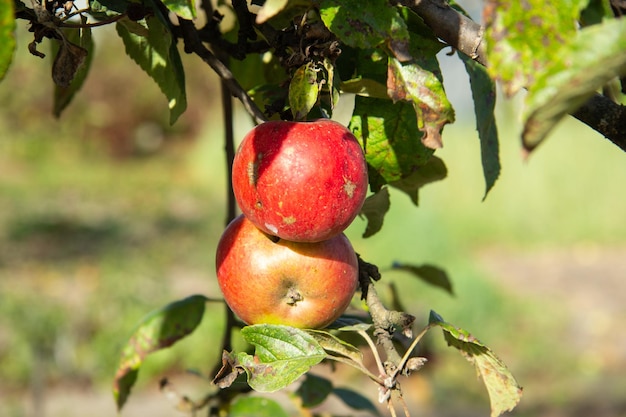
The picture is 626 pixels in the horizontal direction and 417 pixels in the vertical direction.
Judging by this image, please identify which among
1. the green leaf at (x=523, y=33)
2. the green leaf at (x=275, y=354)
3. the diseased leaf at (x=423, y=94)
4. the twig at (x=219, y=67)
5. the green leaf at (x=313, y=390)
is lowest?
the green leaf at (x=313, y=390)

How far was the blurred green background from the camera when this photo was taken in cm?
332

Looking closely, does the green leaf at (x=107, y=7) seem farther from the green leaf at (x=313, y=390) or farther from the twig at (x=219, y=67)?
the green leaf at (x=313, y=390)

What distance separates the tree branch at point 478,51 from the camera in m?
0.48

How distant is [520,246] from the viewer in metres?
6.16

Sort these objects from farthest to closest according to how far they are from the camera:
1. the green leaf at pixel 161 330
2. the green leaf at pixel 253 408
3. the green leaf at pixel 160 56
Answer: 1. the green leaf at pixel 253 408
2. the green leaf at pixel 161 330
3. the green leaf at pixel 160 56

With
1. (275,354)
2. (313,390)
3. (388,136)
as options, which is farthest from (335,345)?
(313,390)

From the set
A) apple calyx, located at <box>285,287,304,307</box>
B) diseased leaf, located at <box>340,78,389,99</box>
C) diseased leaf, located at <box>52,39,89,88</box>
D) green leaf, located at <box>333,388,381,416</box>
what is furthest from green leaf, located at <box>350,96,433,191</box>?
green leaf, located at <box>333,388,381,416</box>

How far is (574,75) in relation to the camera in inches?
11.9

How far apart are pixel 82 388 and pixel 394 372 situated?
3.03 meters

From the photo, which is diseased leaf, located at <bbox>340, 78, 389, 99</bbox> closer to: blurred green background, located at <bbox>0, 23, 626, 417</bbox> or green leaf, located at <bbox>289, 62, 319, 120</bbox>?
green leaf, located at <bbox>289, 62, 319, 120</bbox>

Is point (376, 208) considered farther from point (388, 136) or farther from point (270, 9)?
point (270, 9)

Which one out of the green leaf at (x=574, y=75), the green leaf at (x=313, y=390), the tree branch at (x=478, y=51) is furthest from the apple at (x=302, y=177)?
the green leaf at (x=313, y=390)

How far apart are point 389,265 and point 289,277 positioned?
4082 millimetres

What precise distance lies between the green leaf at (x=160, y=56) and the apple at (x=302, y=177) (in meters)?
0.15
